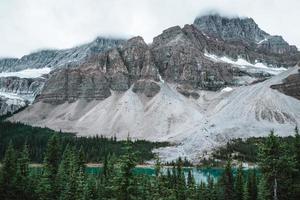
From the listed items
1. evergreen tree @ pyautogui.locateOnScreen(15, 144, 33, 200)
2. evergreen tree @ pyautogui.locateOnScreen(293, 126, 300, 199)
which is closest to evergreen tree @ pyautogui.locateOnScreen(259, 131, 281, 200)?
evergreen tree @ pyautogui.locateOnScreen(293, 126, 300, 199)

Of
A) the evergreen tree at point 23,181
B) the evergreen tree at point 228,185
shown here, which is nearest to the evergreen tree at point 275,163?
the evergreen tree at point 228,185

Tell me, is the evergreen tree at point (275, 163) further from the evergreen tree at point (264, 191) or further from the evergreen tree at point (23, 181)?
the evergreen tree at point (23, 181)

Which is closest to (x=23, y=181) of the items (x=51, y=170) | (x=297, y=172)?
(x=51, y=170)

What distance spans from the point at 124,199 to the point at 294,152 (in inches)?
959

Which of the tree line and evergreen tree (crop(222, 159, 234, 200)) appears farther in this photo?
evergreen tree (crop(222, 159, 234, 200))

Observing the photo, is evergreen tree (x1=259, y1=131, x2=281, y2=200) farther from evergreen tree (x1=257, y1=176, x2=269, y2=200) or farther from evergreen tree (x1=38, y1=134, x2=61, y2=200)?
evergreen tree (x1=38, y1=134, x2=61, y2=200)

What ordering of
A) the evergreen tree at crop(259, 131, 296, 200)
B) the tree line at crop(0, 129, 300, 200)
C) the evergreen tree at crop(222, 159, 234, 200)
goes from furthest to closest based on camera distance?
the evergreen tree at crop(222, 159, 234, 200) → the evergreen tree at crop(259, 131, 296, 200) → the tree line at crop(0, 129, 300, 200)

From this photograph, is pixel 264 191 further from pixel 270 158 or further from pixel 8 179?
pixel 8 179

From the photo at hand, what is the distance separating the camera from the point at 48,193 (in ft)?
213

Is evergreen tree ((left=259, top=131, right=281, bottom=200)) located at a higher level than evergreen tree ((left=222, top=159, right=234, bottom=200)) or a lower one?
higher

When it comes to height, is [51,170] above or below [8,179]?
above

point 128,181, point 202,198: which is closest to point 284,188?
point 128,181

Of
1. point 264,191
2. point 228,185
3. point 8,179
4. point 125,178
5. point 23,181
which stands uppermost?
point 125,178

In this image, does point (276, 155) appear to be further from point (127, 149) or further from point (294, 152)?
point (127, 149)
